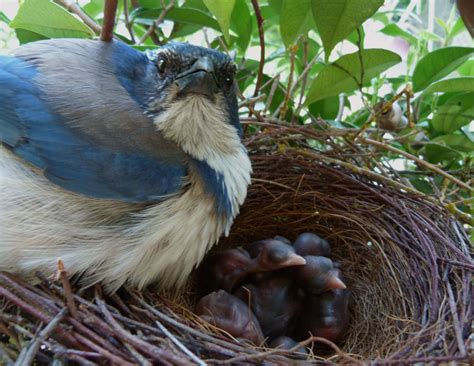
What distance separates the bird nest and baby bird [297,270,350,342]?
0.14ft

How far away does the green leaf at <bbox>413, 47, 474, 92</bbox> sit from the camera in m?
1.73

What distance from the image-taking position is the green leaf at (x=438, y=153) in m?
1.83

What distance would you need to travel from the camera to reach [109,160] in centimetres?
134

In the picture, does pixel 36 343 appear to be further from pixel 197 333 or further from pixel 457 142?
pixel 457 142

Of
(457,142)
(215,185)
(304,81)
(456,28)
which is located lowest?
(215,185)

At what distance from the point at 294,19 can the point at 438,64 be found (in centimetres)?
47

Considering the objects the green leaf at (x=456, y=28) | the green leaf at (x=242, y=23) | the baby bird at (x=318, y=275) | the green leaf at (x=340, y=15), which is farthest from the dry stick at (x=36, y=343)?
the green leaf at (x=456, y=28)

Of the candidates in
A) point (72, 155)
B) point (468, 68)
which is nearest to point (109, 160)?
point (72, 155)

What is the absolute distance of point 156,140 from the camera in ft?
4.62

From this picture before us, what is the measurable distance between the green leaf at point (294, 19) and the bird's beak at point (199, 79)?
1.26ft

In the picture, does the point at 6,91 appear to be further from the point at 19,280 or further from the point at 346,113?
the point at 346,113

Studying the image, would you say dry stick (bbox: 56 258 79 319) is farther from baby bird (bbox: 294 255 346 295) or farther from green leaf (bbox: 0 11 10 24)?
green leaf (bbox: 0 11 10 24)

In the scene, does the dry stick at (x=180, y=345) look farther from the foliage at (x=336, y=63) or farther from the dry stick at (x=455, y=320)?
the foliage at (x=336, y=63)

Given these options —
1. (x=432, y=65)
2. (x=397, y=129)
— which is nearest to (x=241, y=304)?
(x=397, y=129)
